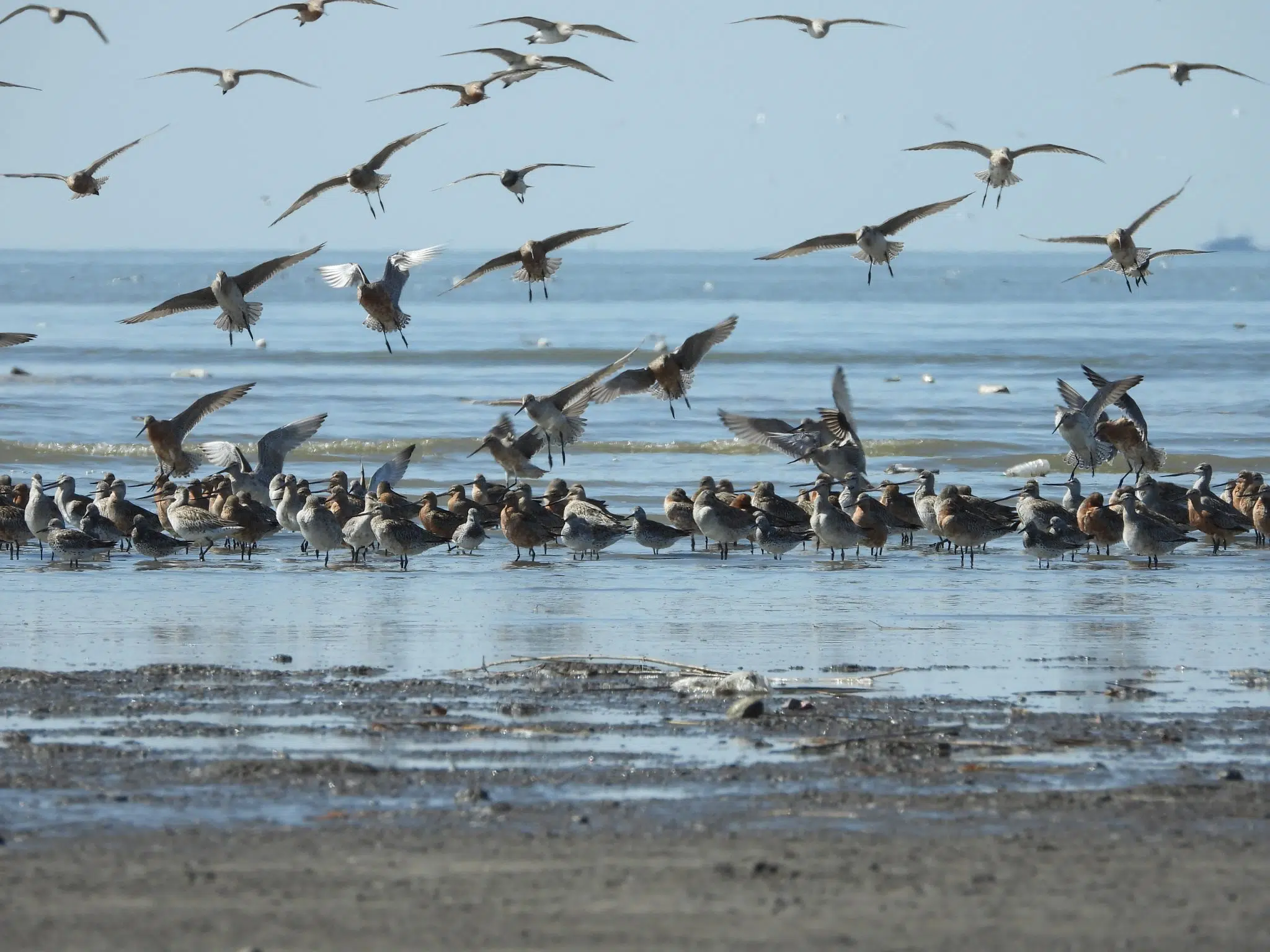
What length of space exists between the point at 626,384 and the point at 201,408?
5.37 meters

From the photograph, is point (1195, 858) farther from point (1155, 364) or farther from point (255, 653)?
point (1155, 364)

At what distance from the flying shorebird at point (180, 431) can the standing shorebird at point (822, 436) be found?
4755 mm

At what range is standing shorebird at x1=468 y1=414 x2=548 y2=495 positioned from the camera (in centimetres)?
1912

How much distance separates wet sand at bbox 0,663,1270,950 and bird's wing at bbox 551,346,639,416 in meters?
7.38

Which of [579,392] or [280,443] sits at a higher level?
[579,392]

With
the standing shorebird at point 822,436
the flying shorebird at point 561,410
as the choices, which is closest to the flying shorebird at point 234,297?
the flying shorebird at point 561,410

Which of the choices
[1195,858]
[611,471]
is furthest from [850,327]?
[1195,858]

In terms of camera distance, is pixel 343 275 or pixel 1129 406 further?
pixel 1129 406

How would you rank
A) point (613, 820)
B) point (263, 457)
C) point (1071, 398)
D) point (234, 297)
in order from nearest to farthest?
point (613, 820), point (234, 297), point (263, 457), point (1071, 398)

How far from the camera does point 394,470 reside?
20516mm

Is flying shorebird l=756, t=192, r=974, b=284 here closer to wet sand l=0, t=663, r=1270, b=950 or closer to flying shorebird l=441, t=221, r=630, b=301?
flying shorebird l=441, t=221, r=630, b=301

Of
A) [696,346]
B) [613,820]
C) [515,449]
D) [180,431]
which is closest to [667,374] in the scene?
[696,346]

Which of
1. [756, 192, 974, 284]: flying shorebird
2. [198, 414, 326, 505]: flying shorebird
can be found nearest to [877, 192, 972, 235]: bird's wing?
[756, 192, 974, 284]: flying shorebird

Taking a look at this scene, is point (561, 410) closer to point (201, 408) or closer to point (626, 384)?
point (626, 384)
